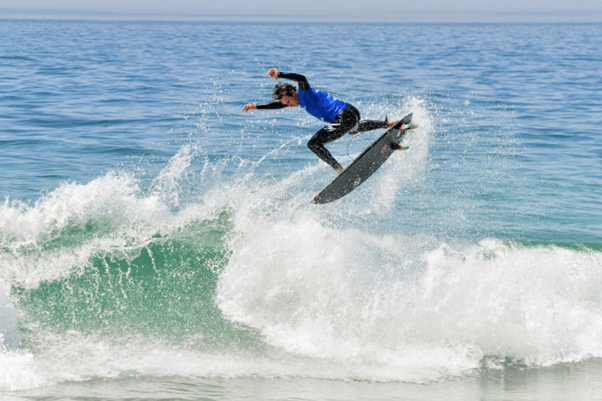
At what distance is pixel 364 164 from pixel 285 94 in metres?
1.82

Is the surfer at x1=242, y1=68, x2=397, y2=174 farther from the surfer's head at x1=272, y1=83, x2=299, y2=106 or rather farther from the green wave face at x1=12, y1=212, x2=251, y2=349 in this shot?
the green wave face at x1=12, y1=212, x2=251, y2=349

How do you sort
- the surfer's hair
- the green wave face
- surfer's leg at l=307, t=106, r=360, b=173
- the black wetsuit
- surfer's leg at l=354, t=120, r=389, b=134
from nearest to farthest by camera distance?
the green wave face < the surfer's hair < the black wetsuit < surfer's leg at l=307, t=106, r=360, b=173 < surfer's leg at l=354, t=120, r=389, b=134

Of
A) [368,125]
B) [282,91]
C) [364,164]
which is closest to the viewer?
[282,91]

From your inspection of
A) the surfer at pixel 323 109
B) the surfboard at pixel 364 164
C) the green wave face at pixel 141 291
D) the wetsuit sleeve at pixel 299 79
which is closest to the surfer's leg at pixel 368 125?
the surfer at pixel 323 109

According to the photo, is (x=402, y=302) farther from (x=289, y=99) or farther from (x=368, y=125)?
(x=289, y=99)

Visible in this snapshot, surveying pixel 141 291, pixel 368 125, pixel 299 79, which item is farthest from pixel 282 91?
pixel 141 291

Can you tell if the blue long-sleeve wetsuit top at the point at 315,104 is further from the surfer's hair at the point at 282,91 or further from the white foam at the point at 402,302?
the white foam at the point at 402,302

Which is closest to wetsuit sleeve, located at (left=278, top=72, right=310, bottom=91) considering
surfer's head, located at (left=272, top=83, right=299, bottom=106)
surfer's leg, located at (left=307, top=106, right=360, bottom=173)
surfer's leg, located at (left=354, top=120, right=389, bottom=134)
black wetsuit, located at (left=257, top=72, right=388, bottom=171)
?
surfer's head, located at (left=272, top=83, right=299, bottom=106)

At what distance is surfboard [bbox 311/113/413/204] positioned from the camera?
9.11 metres

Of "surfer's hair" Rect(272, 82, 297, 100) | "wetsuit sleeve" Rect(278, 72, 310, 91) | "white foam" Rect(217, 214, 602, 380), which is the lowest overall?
"white foam" Rect(217, 214, 602, 380)

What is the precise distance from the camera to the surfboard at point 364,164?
359 inches

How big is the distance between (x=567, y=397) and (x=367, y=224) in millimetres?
5517

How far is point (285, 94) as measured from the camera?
827 centimetres

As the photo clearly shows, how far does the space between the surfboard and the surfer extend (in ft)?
0.50
